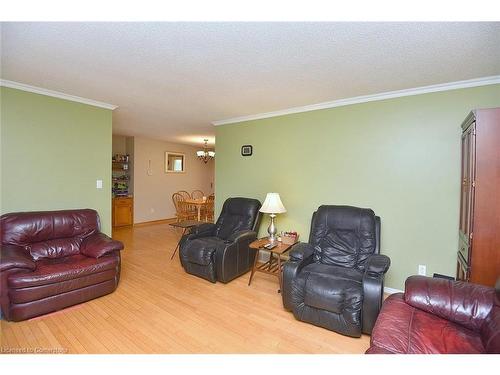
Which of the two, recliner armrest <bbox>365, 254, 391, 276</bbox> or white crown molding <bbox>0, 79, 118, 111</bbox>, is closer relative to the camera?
recliner armrest <bbox>365, 254, 391, 276</bbox>

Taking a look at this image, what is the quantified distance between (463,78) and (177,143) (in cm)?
646

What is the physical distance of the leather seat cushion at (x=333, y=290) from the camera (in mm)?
1900

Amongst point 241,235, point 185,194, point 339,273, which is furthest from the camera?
point 185,194

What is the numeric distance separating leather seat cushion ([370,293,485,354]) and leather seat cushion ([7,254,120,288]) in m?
2.54

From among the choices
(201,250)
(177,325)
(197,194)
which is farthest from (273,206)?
(197,194)

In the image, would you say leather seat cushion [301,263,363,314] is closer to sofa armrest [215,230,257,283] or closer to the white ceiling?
sofa armrest [215,230,257,283]

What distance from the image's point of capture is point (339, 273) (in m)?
2.18

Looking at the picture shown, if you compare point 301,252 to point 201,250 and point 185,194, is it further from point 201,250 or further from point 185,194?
point 185,194

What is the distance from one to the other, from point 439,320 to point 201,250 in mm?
2358

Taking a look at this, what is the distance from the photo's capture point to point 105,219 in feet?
11.2

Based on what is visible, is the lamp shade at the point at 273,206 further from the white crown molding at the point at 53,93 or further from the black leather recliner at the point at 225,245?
the white crown molding at the point at 53,93

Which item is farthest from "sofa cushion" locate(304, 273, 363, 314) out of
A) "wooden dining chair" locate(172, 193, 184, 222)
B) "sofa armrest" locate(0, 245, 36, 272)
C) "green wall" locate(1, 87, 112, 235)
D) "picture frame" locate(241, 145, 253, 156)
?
"wooden dining chair" locate(172, 193, 184, 222)

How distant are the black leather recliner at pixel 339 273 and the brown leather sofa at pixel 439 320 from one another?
275 mm

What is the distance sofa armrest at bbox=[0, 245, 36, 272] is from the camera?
2018 mm
